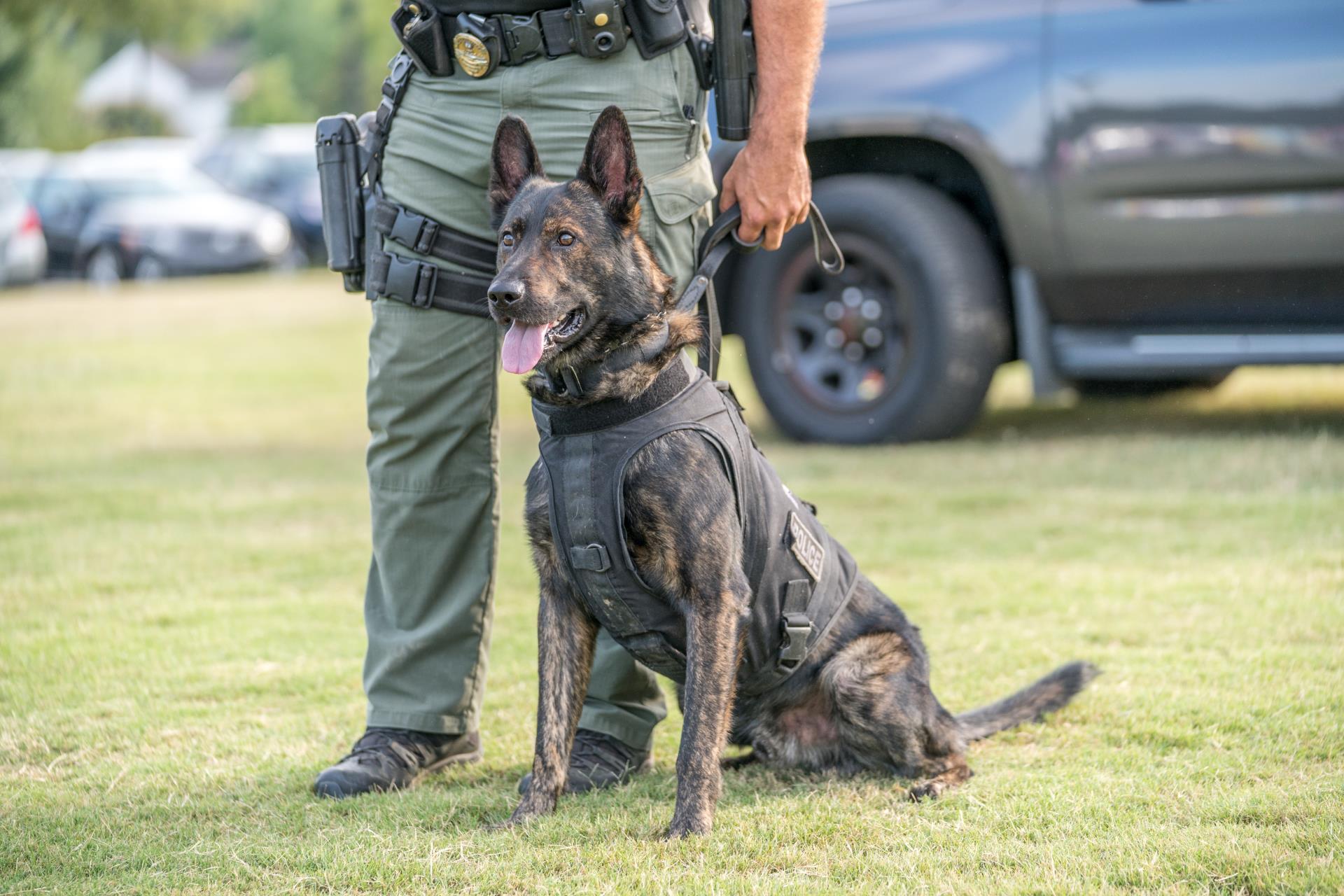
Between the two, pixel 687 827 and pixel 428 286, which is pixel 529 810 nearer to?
pixel 687 827

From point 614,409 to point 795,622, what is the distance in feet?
2.06

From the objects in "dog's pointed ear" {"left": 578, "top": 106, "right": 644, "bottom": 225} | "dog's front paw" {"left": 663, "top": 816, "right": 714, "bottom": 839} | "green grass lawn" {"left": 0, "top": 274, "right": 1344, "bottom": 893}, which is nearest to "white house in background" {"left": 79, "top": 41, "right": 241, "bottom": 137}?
"green grass lawn" {"left": 0, "top": 274, "right": 1344, "bottom": 893}

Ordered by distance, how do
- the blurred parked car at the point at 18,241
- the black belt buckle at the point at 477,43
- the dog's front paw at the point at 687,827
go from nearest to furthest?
the dog's front paw at the point at 687,827 → the black belt buckle at the point at 477,43 → the blurred parked car at the point at 18,241

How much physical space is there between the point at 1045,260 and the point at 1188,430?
1368mm

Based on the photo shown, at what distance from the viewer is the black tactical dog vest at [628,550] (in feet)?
9.68

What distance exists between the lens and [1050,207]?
6.32m

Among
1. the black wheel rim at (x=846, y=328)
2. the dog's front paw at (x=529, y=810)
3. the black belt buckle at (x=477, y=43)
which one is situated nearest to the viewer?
the dog's front paw at (x=529, y=810)

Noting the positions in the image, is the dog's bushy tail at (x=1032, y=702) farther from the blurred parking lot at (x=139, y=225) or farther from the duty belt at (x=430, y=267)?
the blurred parking lot at (x=139, y=225)

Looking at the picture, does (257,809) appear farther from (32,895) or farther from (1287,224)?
(1287,224)

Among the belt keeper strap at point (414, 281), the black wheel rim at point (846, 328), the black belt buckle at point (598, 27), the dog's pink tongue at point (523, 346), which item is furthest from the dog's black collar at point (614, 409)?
the black wheel rim at point (846, 328)

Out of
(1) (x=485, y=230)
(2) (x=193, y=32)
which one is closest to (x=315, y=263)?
(2) (x=193, y=32)

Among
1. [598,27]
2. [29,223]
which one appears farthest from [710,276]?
[29,223]

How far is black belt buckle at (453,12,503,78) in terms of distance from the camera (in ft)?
10.6

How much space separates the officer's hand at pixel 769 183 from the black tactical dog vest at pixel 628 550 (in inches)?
15.9
